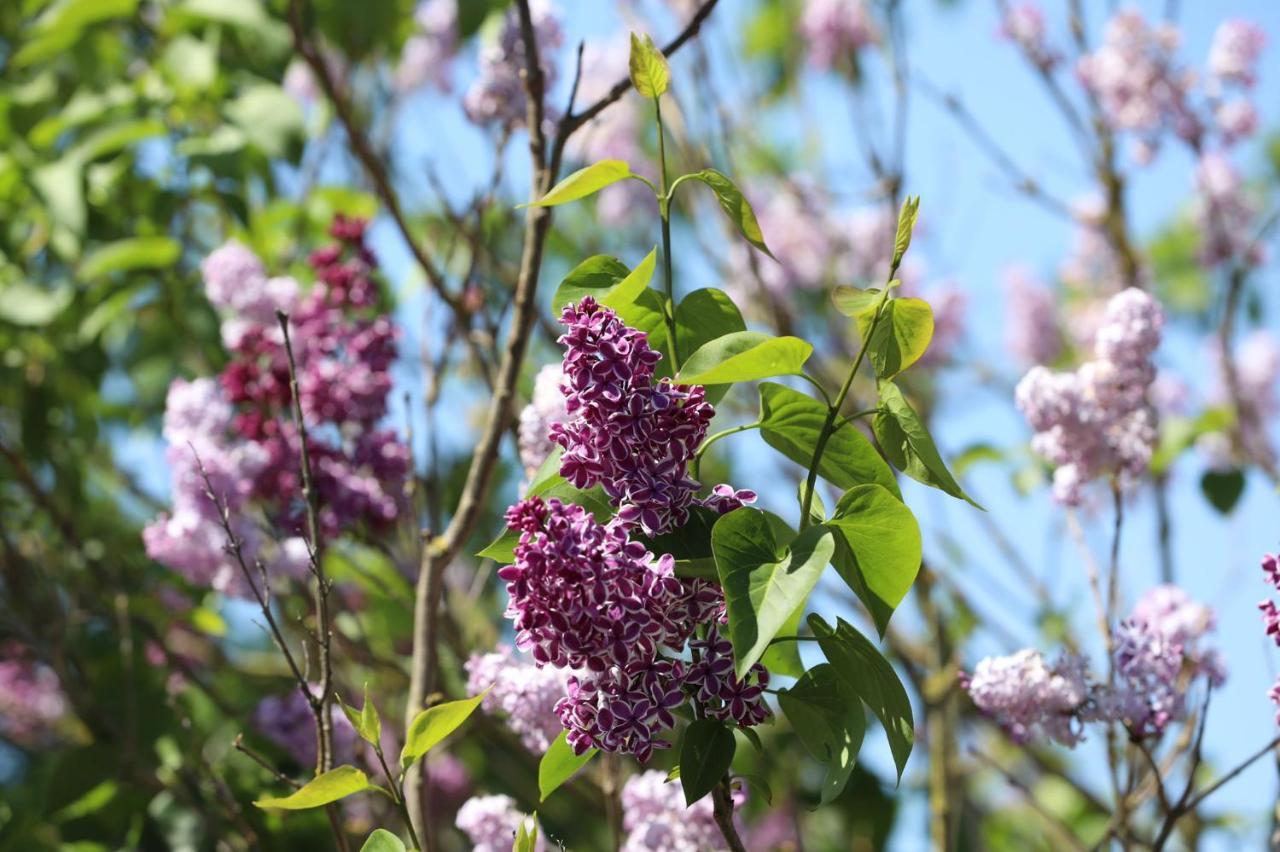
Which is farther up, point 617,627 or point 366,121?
point 366,121

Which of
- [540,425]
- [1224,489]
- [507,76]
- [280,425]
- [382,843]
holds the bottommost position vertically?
[382,843]

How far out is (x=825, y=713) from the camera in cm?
87

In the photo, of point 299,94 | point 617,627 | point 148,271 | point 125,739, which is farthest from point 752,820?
point 299,94

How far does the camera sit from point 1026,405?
1437mm

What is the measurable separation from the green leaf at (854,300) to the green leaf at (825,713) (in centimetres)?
22

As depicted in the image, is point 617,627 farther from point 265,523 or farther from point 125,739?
point 125,739

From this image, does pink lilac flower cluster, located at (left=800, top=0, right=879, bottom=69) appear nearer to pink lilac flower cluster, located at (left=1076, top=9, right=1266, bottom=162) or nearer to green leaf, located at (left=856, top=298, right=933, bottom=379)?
pink lilac flower cluster, located at (left=1076, top=9, right=1266, bottom=162)

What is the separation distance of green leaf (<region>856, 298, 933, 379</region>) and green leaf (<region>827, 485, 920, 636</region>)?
0.09 m

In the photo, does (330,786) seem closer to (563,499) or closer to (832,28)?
(563,499)

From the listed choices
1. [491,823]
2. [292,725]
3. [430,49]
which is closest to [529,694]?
[491,823]

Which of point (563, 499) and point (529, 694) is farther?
point (529, 694)

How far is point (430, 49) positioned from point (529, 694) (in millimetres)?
2645

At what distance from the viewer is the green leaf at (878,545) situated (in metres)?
0.82

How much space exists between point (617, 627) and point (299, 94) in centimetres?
329
